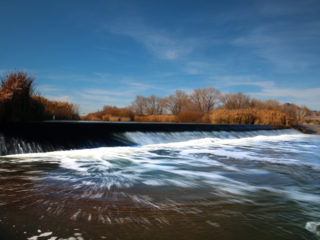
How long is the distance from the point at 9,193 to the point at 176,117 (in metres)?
18.5

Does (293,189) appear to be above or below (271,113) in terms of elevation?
below

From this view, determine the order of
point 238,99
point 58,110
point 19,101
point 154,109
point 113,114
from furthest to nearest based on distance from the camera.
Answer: point 238,99, point 154,109, point 113,114, point 58,110, point 19,101

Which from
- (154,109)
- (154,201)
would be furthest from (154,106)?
(154,201)

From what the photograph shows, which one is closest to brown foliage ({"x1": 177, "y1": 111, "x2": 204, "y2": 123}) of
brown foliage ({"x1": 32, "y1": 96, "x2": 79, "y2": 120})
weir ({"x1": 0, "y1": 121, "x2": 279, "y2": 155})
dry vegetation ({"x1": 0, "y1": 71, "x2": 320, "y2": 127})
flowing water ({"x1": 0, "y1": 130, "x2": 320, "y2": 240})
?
dry vegetation ({"x1": 0, "y1": 71, "x2": 320, "y2": 127})

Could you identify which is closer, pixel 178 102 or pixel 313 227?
pixel 313 227

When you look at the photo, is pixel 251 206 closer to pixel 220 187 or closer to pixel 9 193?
pixel 220 187

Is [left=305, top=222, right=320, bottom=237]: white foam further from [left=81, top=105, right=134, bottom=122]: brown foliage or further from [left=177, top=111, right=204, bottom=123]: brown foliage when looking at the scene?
[left=177, top=111, right=204, bottom=123]: brown foliage

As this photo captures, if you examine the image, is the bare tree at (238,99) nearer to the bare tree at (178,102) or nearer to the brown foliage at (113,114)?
the bare tree at (178,102)

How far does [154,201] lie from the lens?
2.06 m

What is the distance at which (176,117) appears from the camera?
20406mm

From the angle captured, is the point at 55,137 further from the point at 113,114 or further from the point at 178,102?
the point at 178,102

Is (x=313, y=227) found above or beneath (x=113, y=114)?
beneath

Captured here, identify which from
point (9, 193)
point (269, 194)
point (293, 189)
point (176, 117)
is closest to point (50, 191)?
→ point (9, 193)

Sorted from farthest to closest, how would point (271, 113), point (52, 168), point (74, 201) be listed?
point (271, 113), point (52, 168), point (74, 201)
